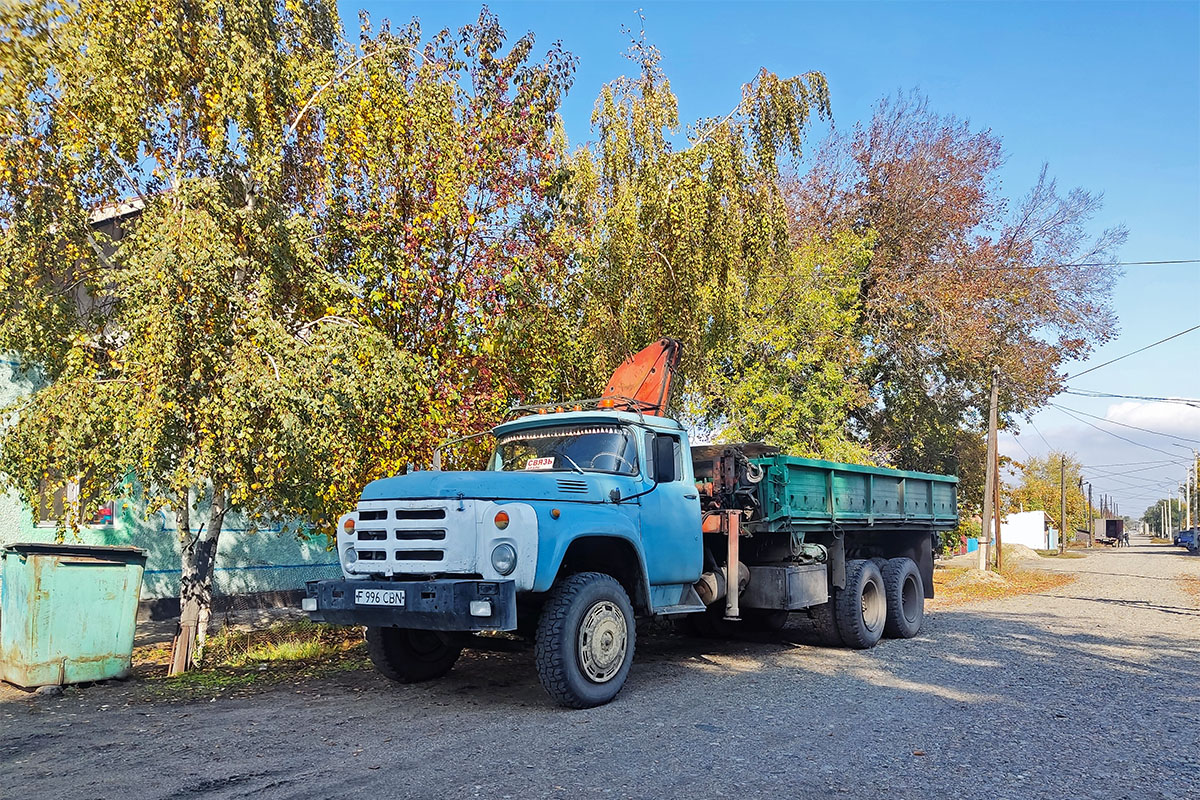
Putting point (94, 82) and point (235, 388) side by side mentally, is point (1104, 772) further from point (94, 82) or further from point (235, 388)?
point (94, 82)

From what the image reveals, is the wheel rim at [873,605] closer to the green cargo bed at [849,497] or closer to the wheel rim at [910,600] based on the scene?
the wheel rim at [910,600]

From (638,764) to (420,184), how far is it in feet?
21.2

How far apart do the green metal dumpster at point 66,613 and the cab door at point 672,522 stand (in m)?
4.85

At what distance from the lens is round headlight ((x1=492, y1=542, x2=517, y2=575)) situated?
6.68 m

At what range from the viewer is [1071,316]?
26141mm

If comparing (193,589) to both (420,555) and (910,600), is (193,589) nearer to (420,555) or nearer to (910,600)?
(420,555)

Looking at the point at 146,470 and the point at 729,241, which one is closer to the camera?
the point at 146,470

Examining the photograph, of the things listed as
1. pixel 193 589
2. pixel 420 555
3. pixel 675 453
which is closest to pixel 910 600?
pixel 675 453

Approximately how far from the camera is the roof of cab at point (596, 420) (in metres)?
8.35

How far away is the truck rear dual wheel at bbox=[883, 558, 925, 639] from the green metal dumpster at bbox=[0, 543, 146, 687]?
8664 millimetres

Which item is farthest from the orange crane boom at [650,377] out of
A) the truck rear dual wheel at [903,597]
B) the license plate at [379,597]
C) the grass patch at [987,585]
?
the grass patch at [987,585]

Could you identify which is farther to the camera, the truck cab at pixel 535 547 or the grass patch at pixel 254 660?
the grass patch at pixel 254 660

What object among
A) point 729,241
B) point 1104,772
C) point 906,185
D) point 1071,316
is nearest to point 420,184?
point 729,241

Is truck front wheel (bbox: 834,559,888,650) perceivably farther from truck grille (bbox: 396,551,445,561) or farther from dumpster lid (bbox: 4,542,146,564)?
dumpster lid (bbox: 4,542,146,564)
